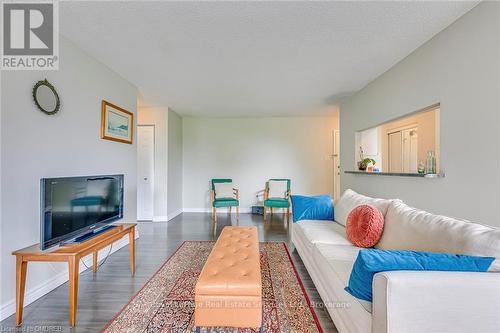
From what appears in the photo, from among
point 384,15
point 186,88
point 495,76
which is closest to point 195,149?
point 186,88

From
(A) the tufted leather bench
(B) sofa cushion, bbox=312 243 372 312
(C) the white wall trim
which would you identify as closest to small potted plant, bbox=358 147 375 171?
(B) sofa cushion, bbox=312 243 372 312

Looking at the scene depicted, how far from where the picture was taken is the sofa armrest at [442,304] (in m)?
0.95

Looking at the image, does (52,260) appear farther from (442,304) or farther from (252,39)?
(252,39)

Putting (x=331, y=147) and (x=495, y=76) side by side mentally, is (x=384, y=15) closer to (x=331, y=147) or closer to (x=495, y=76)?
(x=495, y=76)

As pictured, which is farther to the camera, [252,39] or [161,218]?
[161,218]

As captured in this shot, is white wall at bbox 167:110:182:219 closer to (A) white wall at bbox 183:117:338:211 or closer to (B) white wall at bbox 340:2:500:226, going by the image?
(A) white wall at bbox 183:117:338:211

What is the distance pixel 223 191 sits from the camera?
199 inches

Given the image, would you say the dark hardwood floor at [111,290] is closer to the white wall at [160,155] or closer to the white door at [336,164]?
the white wall at [160,155]

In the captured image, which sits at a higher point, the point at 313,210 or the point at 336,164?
the point at 336,164

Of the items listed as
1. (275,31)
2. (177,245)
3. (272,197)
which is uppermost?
(275,31)

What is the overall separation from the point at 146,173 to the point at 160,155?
50 cm

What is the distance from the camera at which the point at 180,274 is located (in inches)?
91.7

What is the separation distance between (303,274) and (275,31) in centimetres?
244

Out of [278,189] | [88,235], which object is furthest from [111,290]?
[278,189]
